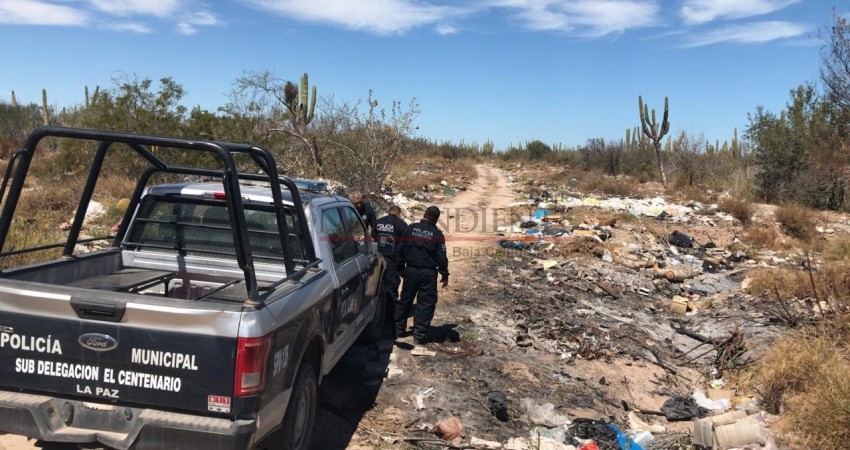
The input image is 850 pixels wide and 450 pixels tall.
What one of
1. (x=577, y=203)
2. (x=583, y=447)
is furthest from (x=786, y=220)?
(x=583, y=447)

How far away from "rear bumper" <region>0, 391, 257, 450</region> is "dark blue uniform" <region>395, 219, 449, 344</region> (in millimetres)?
3585

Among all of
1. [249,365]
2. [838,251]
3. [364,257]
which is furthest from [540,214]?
[249,365]

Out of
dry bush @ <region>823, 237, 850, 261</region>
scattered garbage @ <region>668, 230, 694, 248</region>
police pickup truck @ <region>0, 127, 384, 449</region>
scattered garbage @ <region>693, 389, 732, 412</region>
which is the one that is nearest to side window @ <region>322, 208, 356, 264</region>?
police pickup truck @ <region>0, 127, 384, 449</region>

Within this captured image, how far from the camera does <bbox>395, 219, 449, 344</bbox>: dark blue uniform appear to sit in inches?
253

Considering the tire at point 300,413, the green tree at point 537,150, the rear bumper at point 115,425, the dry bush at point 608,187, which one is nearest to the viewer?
the rear bumper at point 115,425

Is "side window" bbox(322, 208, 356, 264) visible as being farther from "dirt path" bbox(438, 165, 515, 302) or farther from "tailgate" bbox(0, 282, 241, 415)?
"dirt path" bbox(438, 165, 515, 302)

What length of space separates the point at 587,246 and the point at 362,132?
730 cm

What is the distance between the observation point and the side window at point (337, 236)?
4.72 m

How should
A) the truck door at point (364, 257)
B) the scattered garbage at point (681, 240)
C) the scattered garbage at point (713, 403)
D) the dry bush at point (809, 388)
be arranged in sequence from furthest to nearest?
the scattered garbage at point (681, 240)
the scattered garbage at point (713, 403)
the truck door at point (364, 257)
the dry bush at point (809, 388)

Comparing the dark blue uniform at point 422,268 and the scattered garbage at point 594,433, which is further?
the dark blue uniform at point 422,268

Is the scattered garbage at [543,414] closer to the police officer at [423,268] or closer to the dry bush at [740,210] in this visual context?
the police officer at [423,268]

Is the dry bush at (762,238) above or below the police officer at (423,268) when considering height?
below

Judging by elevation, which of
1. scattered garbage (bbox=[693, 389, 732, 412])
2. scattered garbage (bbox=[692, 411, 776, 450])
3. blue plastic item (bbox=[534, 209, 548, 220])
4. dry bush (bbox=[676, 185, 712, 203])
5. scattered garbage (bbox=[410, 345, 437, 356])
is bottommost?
scattered garbage (bbox=[693, 389, 732, 412])

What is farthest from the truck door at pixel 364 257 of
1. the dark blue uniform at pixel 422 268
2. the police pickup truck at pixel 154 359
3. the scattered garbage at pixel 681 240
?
the scattered garbage at pixel 681 240
